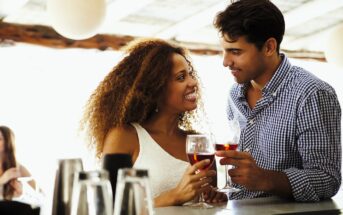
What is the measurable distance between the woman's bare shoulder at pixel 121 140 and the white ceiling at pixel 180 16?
308 cm

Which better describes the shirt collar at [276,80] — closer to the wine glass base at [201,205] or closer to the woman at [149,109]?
the woman at [149,109]

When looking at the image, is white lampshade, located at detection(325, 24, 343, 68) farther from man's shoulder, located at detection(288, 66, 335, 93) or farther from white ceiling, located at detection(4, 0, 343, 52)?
man's shoulder, located at detection(288, 66, 335, 93)

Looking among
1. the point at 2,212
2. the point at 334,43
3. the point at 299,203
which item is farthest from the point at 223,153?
→ the point at 334,43

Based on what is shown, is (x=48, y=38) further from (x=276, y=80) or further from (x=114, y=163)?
(x=114, y=163)

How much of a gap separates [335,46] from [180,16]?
183cm

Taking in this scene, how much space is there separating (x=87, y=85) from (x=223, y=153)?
5.01 meters

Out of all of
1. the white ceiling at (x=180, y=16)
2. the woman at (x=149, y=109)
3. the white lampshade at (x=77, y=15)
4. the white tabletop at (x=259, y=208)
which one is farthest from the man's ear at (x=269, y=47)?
the white ceiling at (x=180, y=16)

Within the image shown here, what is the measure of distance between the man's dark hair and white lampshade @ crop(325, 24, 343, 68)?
230 cm

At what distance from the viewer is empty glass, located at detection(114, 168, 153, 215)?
1.12 metres

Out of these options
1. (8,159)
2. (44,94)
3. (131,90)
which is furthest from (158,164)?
(44,94)

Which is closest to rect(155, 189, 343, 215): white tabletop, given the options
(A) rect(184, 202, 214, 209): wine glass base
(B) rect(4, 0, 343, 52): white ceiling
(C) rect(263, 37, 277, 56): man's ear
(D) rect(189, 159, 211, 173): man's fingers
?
(A) rect(184, 202, 214, 209): wine glass base

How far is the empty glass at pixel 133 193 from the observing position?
3.68 feet

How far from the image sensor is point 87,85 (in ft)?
22.6

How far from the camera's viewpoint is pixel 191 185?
2051 mm
